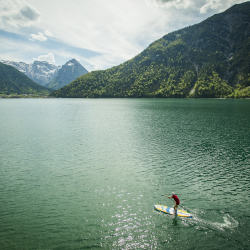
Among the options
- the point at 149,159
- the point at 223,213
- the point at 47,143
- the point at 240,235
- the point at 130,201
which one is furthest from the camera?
the point at 47,143

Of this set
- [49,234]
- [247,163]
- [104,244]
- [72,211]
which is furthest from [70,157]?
[247,163]

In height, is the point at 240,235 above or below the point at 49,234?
above

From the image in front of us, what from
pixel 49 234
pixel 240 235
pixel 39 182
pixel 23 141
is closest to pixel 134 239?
pixel 49 234

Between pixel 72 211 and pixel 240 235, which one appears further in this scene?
pixel 72 211

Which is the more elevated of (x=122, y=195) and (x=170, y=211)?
(x=170, y=211)

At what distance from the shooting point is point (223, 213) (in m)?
19.0

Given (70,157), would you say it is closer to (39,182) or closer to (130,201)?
(39,182)

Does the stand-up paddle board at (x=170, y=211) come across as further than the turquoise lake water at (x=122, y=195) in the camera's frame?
Yes

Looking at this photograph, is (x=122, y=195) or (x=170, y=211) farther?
(x=122, y=195)

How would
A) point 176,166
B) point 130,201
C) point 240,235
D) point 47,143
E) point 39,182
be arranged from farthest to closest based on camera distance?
point 47,143 < point 176,166 < point 39,182 < point 130,201 < point 240,235

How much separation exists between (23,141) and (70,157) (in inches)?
792

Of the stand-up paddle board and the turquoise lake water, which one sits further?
the stand-up paddle board

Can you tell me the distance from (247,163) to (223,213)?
18.6 metres

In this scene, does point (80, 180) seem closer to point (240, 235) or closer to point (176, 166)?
point (176, 166)
